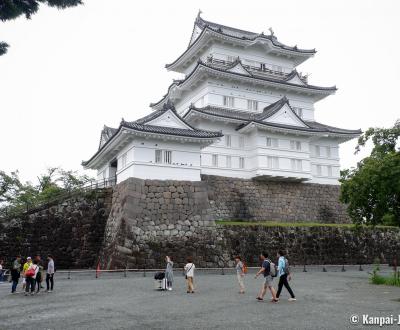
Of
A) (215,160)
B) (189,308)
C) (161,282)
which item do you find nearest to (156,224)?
(161,282)

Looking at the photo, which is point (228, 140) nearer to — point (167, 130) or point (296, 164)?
point (296, 164)

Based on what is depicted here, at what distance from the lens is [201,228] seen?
82.6ft

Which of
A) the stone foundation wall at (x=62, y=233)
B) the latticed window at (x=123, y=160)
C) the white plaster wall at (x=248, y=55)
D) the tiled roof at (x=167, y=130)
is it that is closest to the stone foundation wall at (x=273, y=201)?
the tiled roof at (x=167, y=130)

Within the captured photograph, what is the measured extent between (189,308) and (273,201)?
71.6 ft

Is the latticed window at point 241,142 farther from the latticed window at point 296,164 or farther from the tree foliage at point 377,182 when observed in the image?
the tree foliage at point 377,182

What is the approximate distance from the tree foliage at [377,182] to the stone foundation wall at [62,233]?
52.6 ft

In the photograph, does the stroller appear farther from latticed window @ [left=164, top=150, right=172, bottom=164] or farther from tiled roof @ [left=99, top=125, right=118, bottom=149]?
tiled roof @ [left=99, top=125, right=118, bottom=149]

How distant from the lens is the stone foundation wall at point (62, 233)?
24.6 metres

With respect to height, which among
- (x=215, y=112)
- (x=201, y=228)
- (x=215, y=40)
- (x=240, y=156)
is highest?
(x=215, y=40)

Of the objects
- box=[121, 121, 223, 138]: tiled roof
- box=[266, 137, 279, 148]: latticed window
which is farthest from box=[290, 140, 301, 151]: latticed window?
box=[121, 121, 223, 138]: tiled roof

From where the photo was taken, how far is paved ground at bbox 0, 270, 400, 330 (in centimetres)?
921

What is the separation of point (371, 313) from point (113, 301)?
310 inches

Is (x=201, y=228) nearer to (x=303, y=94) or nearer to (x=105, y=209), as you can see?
(x=105, y=209)

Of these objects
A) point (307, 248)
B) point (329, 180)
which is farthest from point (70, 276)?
point (329, 180)
